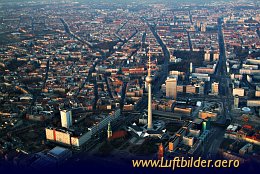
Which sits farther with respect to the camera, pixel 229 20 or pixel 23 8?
pixel 23 8

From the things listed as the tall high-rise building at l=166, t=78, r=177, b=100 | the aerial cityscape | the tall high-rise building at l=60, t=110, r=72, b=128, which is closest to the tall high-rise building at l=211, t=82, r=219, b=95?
the aerial cityscape

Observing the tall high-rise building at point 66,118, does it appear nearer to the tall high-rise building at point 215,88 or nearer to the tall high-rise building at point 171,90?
the tall high-rise building at point 171,90

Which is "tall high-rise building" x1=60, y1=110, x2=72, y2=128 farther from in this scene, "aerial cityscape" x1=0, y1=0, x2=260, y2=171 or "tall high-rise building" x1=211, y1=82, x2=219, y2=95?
"tall high-rise building" x1=211, y1=82, x2=219, y2=95

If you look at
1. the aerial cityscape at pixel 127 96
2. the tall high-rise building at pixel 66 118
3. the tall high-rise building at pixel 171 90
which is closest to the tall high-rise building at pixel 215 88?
the aerial cityscape at pixel 127 96

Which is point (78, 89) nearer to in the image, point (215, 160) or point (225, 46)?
point (215, 160)

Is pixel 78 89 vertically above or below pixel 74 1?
below

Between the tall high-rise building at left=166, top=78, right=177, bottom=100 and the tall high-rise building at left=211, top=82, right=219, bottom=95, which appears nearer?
the tall high-rise building at left=166, top=78, right=177, bottom=100

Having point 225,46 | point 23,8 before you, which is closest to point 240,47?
point 225,46
